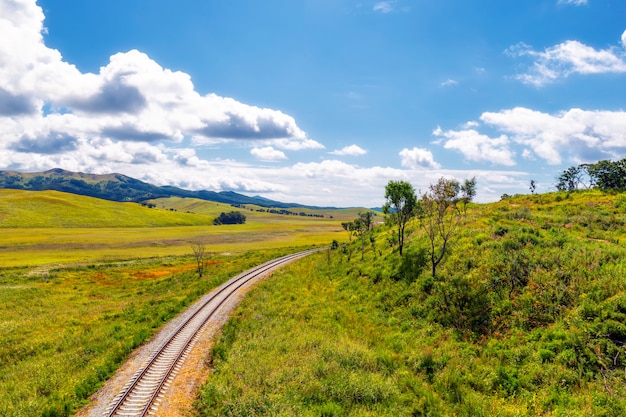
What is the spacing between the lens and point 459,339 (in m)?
22.7

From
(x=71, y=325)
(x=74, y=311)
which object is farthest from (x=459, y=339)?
(x=74, y=311)

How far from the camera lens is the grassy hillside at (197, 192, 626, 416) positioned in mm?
15656

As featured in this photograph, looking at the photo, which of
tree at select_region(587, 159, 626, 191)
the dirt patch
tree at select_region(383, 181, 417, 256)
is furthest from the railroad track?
tree at select_region(587, 159, 626, 191)

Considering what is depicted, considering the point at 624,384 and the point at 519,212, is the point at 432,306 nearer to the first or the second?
the point at 624,384

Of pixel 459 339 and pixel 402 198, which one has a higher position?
pixel 402 198

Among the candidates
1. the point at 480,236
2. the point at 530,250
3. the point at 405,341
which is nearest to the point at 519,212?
the point at 480,236

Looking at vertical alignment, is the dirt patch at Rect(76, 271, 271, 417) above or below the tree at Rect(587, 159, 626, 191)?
below

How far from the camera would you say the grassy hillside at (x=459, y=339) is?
1566 centimetres

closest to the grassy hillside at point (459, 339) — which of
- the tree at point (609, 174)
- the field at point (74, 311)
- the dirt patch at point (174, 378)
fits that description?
the dirt patch at point (174, 378)

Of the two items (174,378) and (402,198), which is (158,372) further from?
(402,198)

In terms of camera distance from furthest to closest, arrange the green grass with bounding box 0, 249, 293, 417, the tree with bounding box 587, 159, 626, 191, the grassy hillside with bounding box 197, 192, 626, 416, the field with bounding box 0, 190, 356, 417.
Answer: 1. the tree with bounding box 587, 159, 626, 191
2. the field with bounding box 0, 190, 356, 417
3. the green grass with bounding box 0, 249, 293, 417
4. the grassy hillside with bounding box 197, 192, 626, 416

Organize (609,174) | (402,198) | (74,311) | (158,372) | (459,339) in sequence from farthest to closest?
(609,174) < (402,198) < (74,311) < (459,339) < (158,372)

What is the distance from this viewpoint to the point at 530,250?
28.4 meters

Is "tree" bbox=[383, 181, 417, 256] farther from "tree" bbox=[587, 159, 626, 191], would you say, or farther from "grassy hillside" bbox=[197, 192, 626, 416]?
"tree" bbox=[587, 159, 626, 191]
